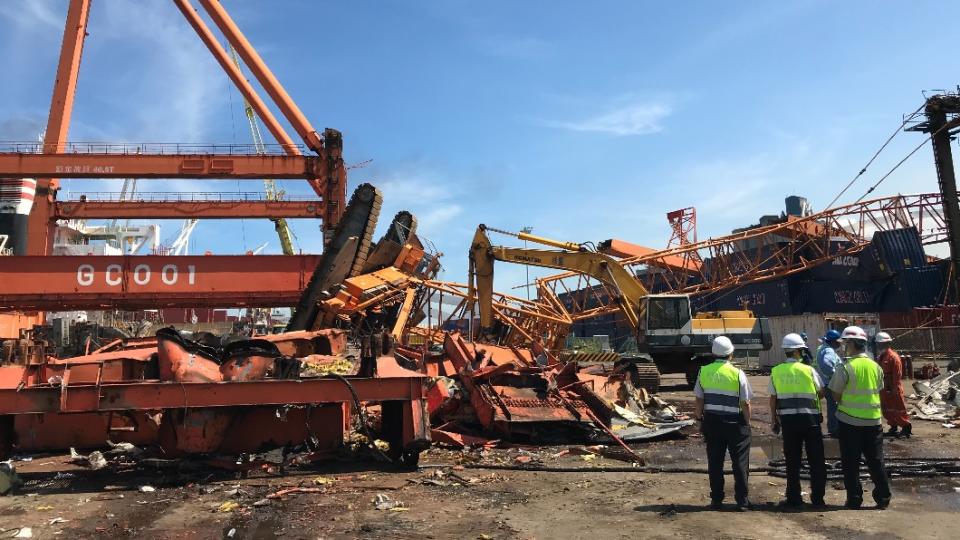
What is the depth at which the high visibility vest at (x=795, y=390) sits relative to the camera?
225 inches

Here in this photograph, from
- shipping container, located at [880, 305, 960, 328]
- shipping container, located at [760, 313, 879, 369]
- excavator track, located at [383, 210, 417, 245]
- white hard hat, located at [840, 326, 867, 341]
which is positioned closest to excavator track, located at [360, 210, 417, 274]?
excavator track, located at [383, 210, 417, 245]

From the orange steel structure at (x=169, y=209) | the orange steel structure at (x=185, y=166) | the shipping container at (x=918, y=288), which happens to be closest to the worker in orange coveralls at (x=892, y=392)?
the orange steel structure at (x=185, y=166)

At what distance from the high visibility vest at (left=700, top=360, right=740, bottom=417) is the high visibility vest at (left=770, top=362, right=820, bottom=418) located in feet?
1.58

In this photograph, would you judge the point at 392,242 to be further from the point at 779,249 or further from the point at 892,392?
the point at 779,249

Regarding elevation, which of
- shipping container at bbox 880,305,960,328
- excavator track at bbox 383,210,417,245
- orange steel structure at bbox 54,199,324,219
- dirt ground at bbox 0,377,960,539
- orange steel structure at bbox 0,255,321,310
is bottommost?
dirt ground at bbox 0,377,960,539

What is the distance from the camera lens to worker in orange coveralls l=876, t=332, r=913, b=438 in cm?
941

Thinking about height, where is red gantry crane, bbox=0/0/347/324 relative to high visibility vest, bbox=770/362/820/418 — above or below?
above

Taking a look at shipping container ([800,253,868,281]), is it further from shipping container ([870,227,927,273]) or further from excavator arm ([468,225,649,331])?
excavator arm ([468,225,649,331])

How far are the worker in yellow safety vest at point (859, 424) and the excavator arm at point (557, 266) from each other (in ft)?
39.3

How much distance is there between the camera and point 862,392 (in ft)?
18.7

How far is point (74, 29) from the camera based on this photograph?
24.8 m

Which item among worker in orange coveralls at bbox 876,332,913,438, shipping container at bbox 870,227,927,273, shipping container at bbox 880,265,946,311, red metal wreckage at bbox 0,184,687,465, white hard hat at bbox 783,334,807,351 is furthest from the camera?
shipping container at bbox 870,227,927,273

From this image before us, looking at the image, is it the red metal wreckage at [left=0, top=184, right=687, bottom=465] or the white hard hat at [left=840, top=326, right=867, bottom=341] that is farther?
the red metal wreckage at [left=0, top=184, right=687, bottom=465]

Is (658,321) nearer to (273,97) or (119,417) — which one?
(119,417)
